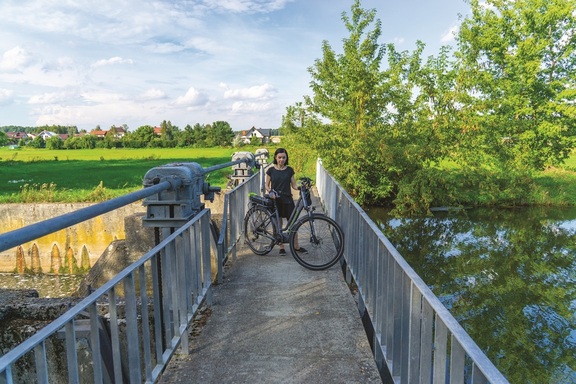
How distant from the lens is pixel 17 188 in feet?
95.0

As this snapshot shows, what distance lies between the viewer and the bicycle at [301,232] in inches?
251

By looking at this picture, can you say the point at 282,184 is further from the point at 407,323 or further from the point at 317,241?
the point at 407,323

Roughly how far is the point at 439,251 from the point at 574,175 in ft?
68.6

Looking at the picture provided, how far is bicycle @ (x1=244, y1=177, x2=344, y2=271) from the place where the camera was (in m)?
6.38

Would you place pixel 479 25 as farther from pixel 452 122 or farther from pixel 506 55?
pixel 452 122

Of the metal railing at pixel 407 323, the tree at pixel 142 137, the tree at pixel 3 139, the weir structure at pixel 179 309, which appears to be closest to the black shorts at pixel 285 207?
the weir structure at pixel 179 309

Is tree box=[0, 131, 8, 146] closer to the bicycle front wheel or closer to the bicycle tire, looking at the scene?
the bicycle tire

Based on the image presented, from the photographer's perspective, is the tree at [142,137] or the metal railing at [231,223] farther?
the tree at [142,137]

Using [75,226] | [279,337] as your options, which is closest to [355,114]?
[75,226]

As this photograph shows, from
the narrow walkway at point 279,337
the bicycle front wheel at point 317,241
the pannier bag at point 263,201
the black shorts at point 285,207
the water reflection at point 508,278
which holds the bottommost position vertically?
the water reflection at point 508,278

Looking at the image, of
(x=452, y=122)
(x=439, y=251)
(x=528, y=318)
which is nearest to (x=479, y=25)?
(x=452, y=122)

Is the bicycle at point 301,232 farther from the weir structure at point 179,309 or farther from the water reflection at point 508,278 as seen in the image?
the water reflection at point 508,278

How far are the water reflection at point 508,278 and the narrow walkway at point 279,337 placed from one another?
477 cm

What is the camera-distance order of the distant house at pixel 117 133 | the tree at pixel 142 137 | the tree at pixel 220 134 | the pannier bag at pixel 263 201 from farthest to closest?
the distant house at pixel 117 133, the tree at pixel 220 134, the tree at pixel 142 137, the pannier bag at pixel 263 201
